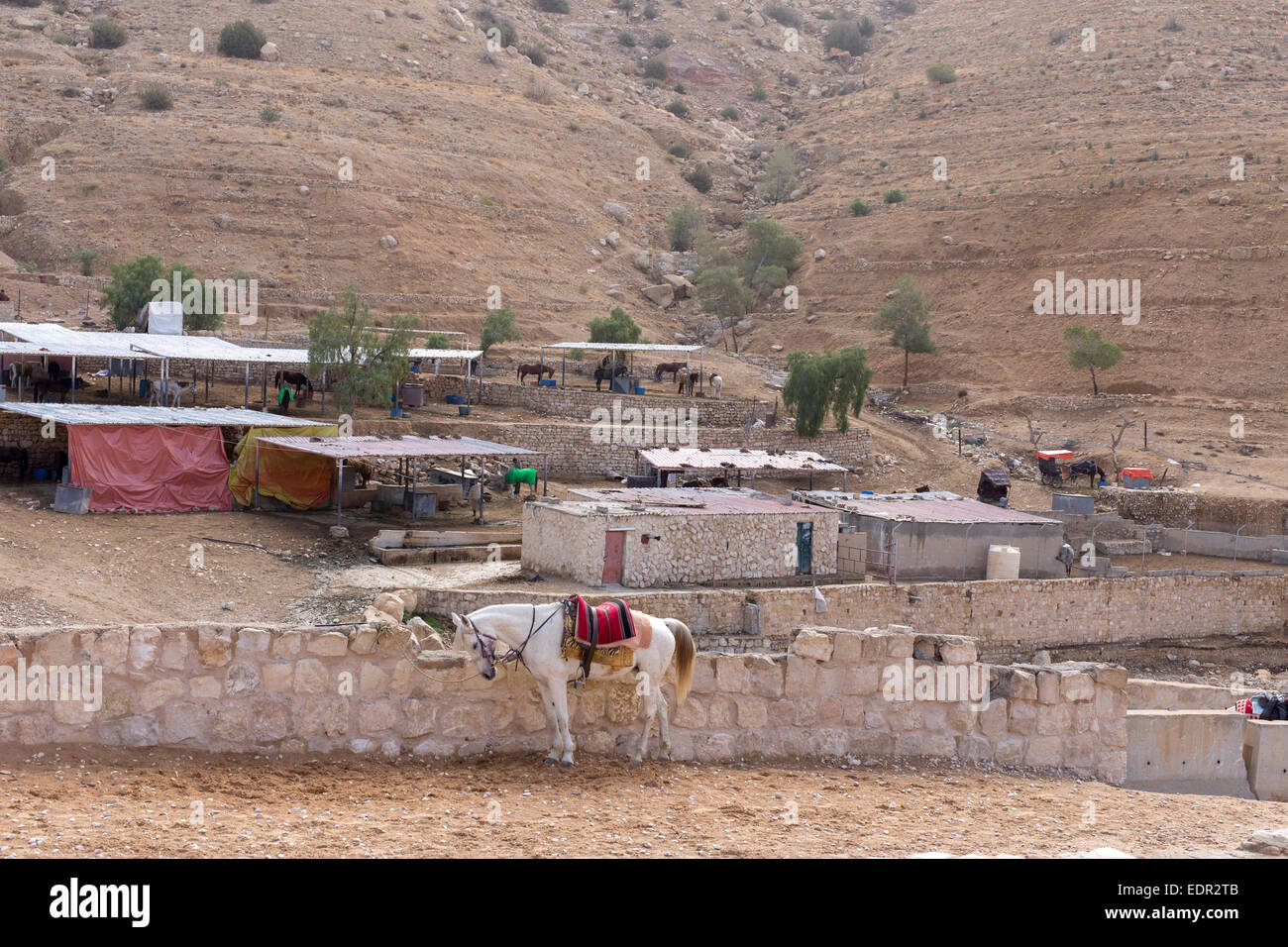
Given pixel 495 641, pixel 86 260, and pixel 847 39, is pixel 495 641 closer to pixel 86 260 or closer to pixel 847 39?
pixel 86 260

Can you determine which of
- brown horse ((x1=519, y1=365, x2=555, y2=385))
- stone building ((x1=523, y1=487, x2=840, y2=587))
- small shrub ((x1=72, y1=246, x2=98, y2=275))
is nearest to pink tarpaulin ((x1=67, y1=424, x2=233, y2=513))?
stone building ((x1=523, y1=487, x2=840, y2=587))

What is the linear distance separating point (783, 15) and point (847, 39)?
23.4ft

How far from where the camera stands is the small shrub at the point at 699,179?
78312mm

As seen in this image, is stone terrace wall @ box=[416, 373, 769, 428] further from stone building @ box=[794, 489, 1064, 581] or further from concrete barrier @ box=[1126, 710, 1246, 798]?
concrete barrier @ box=[1126, 710, 1246, 798]

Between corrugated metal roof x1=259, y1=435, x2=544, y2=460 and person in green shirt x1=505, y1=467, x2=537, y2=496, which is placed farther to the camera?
person in green shirt x1=505, y1=467, x2=537, y2=496

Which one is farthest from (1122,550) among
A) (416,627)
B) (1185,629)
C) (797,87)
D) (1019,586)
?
(797,87)

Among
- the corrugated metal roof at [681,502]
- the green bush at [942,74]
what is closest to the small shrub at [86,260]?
the corrugated metal roof at [681,502]

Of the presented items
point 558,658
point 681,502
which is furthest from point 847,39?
point 558,658

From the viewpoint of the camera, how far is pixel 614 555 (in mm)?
24656

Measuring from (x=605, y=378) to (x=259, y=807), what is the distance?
36778 millimetres

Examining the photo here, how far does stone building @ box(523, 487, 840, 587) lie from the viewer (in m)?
24.7

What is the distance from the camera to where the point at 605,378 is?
1695 inches

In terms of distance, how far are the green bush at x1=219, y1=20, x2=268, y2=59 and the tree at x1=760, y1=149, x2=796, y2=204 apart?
1195 inches

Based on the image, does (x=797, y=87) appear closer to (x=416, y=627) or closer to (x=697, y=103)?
(x=697, y=103)
